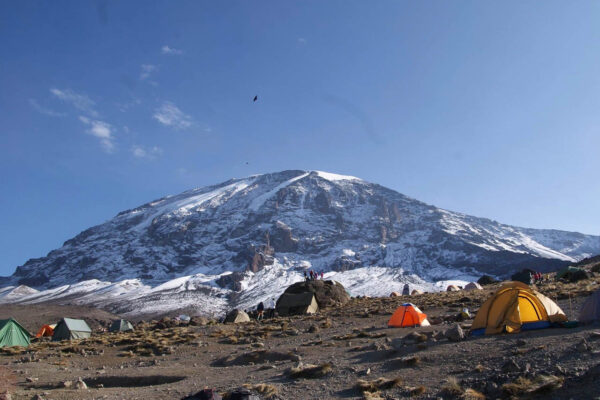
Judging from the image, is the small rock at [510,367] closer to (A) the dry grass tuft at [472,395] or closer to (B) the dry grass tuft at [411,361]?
(A) the dry grass tuft at [472,395]

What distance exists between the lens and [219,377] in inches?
524

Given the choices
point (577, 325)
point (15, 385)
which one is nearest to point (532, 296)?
point (577, 325)

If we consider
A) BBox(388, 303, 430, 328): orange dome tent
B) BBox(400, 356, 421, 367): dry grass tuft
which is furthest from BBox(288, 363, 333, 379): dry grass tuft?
BBox(388, 303, 430, 328): orange dome tent

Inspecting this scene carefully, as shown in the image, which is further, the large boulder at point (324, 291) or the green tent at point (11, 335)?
the large boulder at point (324, 291)

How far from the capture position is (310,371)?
12.0 m

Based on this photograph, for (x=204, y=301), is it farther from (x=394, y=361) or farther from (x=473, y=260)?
(x=394, y=361)

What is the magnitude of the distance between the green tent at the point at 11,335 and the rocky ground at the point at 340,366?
26.4ft

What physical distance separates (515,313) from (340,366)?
6.66 m

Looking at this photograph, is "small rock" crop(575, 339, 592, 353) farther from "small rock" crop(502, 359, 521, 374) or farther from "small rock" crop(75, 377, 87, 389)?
"small rock" crop(75, 377, 87, 389)

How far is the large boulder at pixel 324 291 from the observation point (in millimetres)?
36750

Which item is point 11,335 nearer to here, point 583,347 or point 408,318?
point 408,318

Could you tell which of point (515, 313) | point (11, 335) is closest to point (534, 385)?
point (515, 313)

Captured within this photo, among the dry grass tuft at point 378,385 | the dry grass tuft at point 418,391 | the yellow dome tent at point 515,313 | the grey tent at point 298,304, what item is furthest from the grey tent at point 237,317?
the dry grass tuft at point 418,391

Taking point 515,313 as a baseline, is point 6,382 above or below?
below
